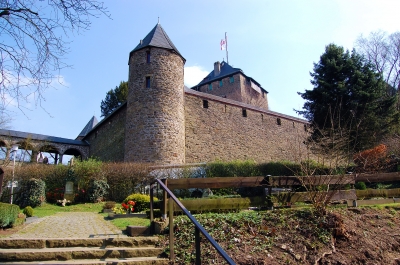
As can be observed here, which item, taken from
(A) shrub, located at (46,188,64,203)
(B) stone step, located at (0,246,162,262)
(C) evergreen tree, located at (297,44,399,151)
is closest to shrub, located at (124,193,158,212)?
(B) stone step, located at (0,246,162,262)

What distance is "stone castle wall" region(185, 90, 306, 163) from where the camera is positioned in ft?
73.4

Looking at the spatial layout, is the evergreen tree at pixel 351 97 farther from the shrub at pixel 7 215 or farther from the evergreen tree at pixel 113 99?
the evergreen tree at pixel 113 99

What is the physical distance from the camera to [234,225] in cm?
483

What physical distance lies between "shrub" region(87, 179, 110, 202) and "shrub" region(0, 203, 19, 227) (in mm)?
8380

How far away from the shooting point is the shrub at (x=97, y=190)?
14.1 m

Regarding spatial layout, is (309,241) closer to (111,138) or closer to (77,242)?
(77,242)

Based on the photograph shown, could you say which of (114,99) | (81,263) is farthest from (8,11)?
Result: (114,99)

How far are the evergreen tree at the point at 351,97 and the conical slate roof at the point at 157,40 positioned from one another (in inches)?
390

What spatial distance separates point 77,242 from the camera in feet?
14.2

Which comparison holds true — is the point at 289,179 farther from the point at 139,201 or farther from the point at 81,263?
the point at 139,201

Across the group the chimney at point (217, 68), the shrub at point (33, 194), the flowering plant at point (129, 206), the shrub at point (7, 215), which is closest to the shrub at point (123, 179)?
the shrub at point (33, 194)

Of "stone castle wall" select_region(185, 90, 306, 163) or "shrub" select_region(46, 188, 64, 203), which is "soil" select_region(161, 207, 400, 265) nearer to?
"shrub" select_region(46, 188, 64, 203)

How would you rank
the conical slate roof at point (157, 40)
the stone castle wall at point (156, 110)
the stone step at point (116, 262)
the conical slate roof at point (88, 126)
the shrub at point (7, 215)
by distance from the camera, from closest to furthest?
1. the stone step at point (116, 262)
2. the shrub at point (7, 215)
3. the stone castle wall at point (156, 110)
4. the conical slate roof at point (157, 40)
5. the conical slate roof at point (88, 126)

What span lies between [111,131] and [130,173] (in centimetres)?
1092
